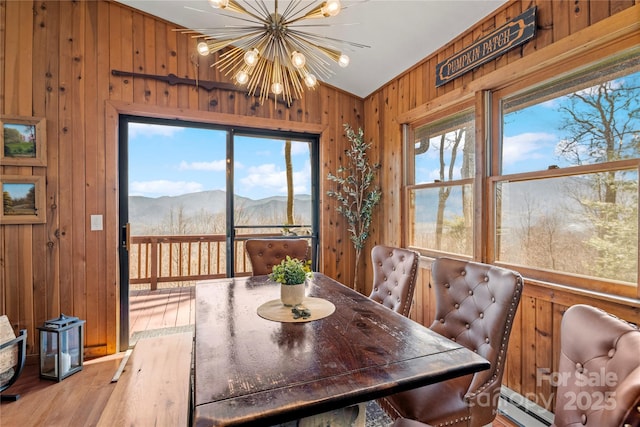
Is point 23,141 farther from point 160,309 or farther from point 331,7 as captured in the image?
point 331,7

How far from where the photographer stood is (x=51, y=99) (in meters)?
2.66

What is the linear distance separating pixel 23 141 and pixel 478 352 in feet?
12.3

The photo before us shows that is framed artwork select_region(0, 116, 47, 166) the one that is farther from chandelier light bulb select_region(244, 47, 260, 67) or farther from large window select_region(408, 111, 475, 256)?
large window select_region(408, 111, 475, 256)

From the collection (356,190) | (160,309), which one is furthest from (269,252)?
(160,309)

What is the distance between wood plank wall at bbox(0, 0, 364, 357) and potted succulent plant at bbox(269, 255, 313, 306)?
2155 millimetres

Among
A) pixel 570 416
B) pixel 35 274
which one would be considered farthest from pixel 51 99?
pixel 570 416

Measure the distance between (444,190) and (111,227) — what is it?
322cm

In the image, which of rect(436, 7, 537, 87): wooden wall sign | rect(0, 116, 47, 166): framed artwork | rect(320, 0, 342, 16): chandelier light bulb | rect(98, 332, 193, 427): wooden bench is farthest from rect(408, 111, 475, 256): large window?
rect(0, 116, 47, 166): framed artwork

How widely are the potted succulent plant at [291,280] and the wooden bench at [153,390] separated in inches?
28.8

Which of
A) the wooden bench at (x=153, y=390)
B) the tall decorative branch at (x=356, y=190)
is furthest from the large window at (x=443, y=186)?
the wooden bench at (x=153, y=390)

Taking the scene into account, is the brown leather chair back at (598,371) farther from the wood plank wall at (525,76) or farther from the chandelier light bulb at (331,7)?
the chandelier light bulb at (331,7)

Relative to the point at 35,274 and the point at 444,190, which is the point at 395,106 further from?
the point at 35,274

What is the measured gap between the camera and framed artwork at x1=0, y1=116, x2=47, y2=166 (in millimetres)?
2529

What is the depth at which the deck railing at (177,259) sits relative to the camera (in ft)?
15.2
